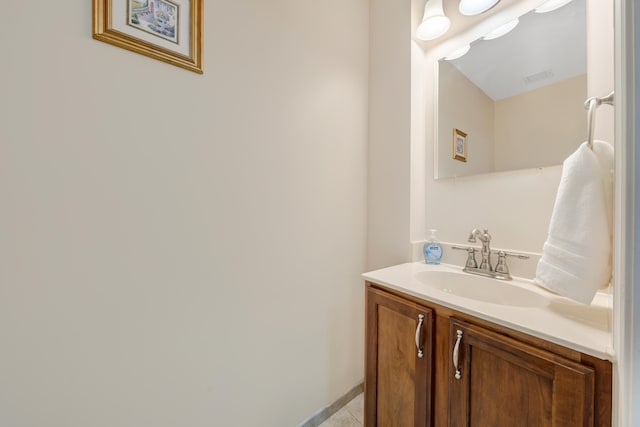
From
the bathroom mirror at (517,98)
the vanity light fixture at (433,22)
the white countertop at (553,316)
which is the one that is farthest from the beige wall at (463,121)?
the white countertop at (553,316)

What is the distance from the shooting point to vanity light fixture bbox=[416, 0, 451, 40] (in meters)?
1.24

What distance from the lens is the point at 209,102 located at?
2.94 feet

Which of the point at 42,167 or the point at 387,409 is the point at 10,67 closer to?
the point at 42,167

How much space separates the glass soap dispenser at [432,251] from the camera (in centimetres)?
128

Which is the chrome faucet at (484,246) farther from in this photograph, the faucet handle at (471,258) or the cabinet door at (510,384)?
the cabinet door at (510,384)

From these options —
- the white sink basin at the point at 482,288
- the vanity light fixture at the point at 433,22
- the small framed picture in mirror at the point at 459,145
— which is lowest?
the white sink basin at the point at 482,288

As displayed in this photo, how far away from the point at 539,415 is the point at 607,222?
0.53 m

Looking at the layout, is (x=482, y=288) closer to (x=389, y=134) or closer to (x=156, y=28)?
(x=389, y=134)

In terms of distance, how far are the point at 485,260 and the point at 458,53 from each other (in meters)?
1.09

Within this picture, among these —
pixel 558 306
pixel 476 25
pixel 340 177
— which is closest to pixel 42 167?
pixel 340 177

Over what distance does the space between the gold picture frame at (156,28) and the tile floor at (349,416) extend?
177 centimetres

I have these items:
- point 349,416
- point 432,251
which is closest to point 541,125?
point 432,251

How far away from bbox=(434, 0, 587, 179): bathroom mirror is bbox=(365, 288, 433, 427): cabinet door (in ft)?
2.62

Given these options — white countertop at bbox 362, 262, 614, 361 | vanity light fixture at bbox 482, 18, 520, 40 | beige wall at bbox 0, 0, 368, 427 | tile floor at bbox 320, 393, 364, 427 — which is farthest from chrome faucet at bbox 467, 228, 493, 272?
tile floor at bbox 320, 393, 364, 427
